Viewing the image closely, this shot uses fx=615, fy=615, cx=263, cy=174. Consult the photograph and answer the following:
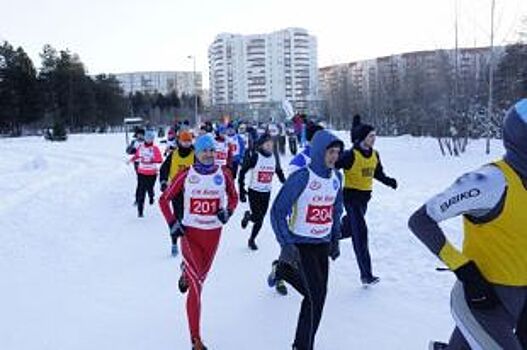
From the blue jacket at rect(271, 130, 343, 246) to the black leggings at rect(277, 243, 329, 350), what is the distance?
0.20 m

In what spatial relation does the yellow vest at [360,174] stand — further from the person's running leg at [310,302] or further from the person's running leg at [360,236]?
the person's running leg at [310,302]

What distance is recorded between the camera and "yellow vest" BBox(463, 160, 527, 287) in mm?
2750

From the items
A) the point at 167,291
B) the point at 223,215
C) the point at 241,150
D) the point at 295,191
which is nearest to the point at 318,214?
the point at 295,191

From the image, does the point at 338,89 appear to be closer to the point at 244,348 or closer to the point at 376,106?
the point at 376,106

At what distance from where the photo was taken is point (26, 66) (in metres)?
Result: 71.6

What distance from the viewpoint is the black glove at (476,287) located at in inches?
110

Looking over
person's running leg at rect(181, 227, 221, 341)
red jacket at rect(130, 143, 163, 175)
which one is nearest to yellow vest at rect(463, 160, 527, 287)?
person's running leg at rect(181, 227, 221, 341)

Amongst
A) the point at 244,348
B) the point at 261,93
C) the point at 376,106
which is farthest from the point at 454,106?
the point at 261,93

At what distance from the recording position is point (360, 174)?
708cm

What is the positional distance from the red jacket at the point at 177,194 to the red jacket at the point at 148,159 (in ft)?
26.1

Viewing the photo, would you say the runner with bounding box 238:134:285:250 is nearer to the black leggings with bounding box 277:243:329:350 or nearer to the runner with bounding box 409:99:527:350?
the black leggings with bounding box 277:243:329:350

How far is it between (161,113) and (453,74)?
7281cm

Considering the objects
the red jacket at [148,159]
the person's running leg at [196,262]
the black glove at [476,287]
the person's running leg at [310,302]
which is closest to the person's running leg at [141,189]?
the red jacket at [148,159]

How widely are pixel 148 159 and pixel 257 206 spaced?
4.67 metres
